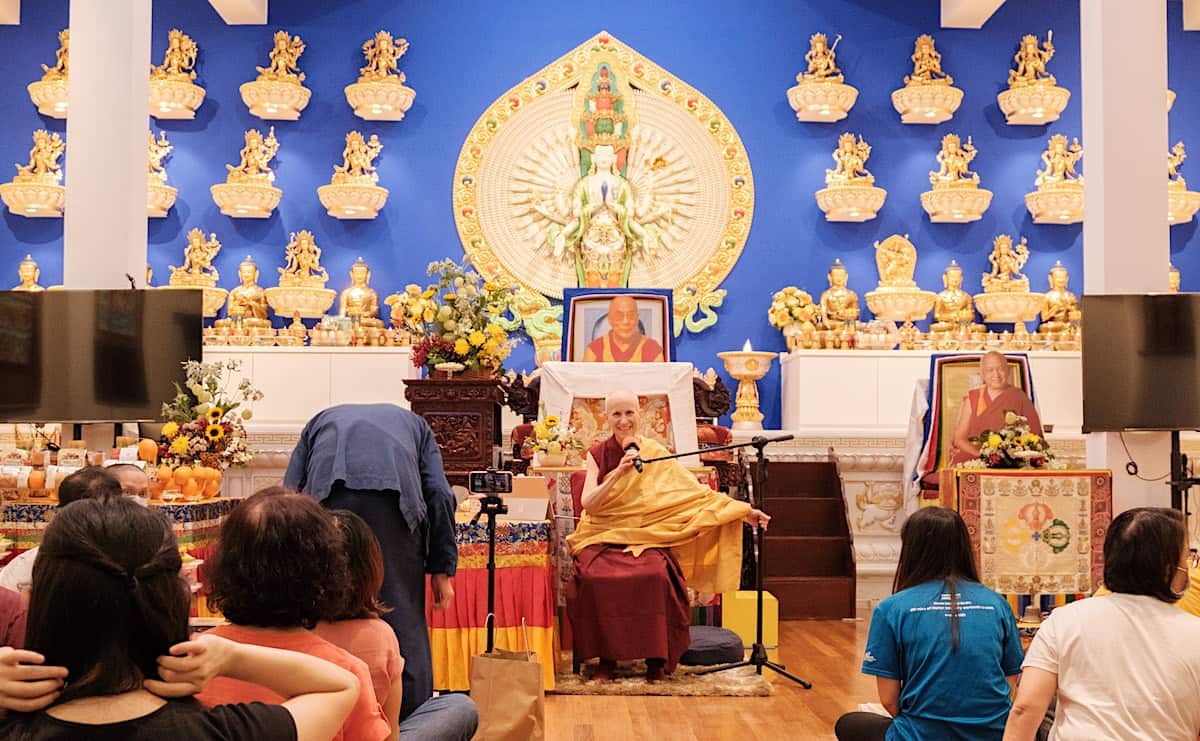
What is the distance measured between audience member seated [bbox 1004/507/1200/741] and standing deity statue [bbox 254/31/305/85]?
862 cm

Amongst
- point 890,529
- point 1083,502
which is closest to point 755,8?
point 890,529

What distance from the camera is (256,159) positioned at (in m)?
9.95

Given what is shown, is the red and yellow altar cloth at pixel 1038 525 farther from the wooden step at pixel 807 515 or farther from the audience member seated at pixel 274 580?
the audience member seated at pixel 274 580

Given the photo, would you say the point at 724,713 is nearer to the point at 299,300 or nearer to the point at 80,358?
the point at 80,358

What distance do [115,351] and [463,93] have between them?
466 cm

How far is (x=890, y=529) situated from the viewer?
28.9ft

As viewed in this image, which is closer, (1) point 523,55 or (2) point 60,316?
(2) point 60,316

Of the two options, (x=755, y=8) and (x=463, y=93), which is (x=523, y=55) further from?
(x=755, y=8)

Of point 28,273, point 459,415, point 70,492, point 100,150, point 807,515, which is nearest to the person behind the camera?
point 70,492

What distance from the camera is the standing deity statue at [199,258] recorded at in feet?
32.5

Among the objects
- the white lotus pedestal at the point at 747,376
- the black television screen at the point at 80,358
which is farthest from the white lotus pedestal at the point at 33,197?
the white lotus pedestal at the point at 747,376

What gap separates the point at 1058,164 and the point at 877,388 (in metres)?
2.53

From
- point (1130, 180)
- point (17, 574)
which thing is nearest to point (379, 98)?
point (1130, 180)

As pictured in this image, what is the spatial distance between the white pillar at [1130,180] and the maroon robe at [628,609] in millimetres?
2288
